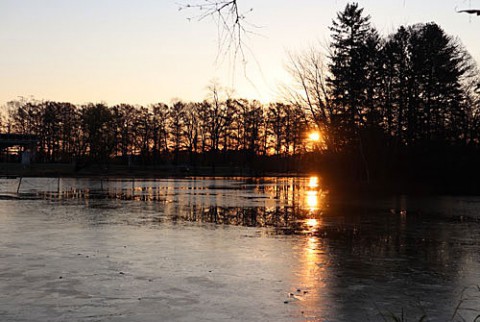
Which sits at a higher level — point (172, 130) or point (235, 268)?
point (172, 130)

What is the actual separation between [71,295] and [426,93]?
50.7 metres

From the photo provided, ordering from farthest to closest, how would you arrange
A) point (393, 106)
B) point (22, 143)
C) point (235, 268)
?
point (22, 143)
point (393, 106)
point (235, 268)

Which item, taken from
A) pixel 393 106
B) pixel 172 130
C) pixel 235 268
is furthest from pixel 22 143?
pixel 235 268

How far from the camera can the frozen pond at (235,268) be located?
644 centimetres

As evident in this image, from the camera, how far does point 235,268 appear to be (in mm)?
9102

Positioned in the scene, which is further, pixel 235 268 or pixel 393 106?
pixel 393 106

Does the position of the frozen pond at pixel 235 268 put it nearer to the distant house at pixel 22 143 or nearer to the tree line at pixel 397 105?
the tree line at pixel 397 105

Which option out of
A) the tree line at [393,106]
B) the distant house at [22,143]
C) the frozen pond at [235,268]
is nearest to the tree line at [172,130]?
the distant house at [22,143]

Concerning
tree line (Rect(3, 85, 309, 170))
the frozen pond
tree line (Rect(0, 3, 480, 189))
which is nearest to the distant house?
tree line (Rect(3, 85, 309, 170))

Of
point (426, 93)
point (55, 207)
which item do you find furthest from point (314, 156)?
point (55, 207)

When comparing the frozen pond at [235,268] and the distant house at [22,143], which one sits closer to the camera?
the frozen pond at [235,268]

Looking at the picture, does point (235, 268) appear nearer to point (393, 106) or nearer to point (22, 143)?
point (393, 106)

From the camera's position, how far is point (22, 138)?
84375mm

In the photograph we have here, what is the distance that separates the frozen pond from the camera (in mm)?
6441
